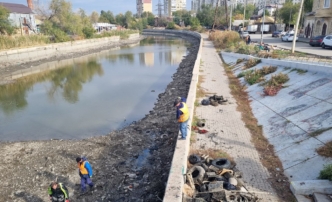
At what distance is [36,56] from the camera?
33125mm

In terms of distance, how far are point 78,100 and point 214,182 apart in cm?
1366

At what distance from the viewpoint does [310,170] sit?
614 centimetres

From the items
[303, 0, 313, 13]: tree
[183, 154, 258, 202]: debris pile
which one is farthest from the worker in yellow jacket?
[303, 0, 313, 13]: tree

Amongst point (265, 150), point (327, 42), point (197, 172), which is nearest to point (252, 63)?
point (327, 42)

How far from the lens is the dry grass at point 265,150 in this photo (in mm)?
5775

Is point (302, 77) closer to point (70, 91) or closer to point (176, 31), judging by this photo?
point (70, 91)

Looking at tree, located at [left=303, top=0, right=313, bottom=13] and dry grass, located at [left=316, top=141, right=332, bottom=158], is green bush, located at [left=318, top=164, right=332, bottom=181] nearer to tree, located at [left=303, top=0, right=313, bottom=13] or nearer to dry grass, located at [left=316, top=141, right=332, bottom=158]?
dry grass, located at [left=316, top=141, right=332, bottom=158]

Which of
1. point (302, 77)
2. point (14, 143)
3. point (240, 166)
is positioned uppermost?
point (302, 77)

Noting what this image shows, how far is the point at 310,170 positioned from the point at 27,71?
27933 mm

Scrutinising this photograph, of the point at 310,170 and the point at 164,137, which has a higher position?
the point at 310,170

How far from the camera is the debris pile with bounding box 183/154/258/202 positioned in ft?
17.3

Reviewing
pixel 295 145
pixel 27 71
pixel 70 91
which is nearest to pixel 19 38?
pixel 27 71

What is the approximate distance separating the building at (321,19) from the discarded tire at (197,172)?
1216 inches

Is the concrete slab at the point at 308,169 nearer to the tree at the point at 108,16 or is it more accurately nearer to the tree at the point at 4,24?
the tree at the point at 4,24
